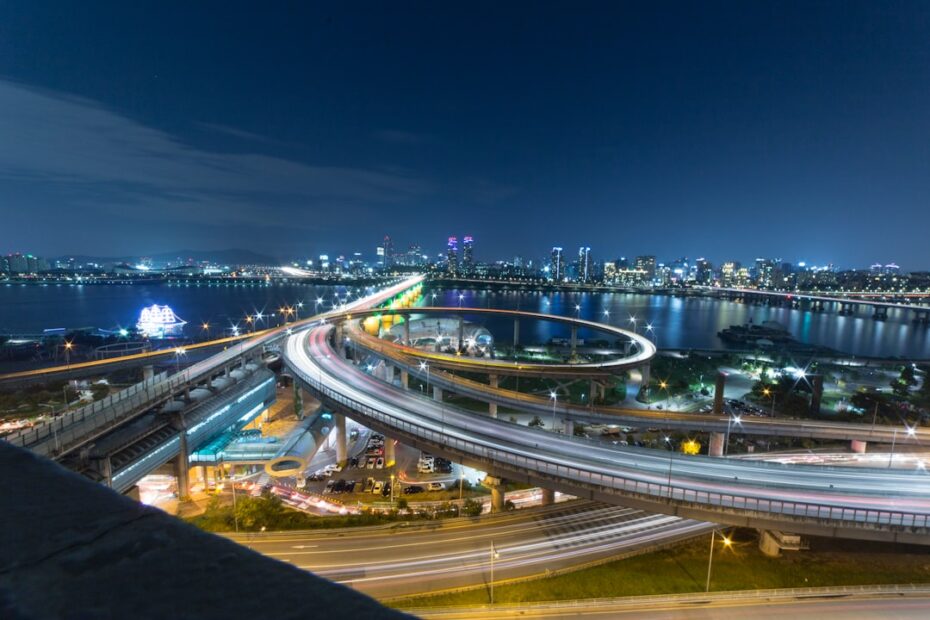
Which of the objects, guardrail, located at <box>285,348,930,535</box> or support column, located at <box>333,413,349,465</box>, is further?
support column, located at <box>333,413,349,465</box>

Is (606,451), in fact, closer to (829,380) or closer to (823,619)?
(823,619)

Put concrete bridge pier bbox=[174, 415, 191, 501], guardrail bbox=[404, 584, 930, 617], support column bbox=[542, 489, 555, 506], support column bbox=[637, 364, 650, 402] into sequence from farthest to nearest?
support column bbox=[637, 364, 650, 402] → concrete bridge pier bbox=[174, 415, 191, 501] → support column bbox=[542, 489, 555, 506] → guardrail bbox=[404, 584, 930, 617]

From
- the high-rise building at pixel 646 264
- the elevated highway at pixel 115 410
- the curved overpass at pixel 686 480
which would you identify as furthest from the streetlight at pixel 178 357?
the high-rise building at pixel 646 264

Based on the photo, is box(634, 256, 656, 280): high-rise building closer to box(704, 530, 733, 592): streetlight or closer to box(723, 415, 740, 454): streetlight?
box(723, 415, 740, 454): streetlight

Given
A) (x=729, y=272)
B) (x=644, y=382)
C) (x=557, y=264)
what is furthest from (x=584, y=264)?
(x=644, y=382)

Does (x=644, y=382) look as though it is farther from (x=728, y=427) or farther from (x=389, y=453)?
(x=389, y=453)

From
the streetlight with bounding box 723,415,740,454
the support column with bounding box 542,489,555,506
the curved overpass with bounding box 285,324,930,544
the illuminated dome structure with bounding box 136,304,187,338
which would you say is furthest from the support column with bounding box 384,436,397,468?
the illuminated dome structure with bounding box 136,304,187,338

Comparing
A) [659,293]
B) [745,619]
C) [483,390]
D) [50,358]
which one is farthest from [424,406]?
[659,293]
